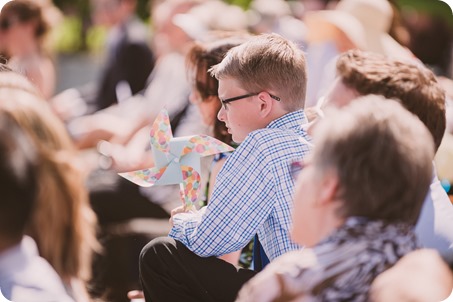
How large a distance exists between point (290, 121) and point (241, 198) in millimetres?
385

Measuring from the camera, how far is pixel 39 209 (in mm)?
1867

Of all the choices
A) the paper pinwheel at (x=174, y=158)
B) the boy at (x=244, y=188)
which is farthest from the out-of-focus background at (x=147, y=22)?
the boy at (x=244, y=188)

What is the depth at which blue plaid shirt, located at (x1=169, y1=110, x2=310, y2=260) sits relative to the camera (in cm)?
251

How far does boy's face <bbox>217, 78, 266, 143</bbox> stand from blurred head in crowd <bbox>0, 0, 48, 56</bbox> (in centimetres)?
312

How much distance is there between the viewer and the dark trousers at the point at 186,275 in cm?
265

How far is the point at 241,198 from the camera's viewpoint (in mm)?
2508

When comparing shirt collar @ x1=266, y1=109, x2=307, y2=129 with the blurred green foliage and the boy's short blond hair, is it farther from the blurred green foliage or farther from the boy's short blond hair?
the blurred green foliage

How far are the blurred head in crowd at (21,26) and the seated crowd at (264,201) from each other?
1736mm

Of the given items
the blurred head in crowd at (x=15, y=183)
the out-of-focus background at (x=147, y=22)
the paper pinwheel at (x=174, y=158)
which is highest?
the blurred head in crowd at (x=15, y=183)

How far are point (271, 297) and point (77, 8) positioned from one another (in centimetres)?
1321

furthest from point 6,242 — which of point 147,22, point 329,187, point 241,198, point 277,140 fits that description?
point 147,22

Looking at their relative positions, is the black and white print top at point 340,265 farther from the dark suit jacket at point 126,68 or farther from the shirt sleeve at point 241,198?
the dark suit jacket at point 126,68

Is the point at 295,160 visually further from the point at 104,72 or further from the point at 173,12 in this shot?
the point at 104,72

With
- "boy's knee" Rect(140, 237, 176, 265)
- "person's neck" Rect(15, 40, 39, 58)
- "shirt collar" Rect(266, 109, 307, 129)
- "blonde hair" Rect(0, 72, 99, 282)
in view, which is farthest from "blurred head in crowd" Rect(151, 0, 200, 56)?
"blonde hair" Rect(0, 72, 99, 282)
